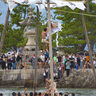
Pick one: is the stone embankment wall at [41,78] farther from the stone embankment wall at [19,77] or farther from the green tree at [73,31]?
the green tree at [73,31]

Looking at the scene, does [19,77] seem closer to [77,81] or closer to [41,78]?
[41,78]

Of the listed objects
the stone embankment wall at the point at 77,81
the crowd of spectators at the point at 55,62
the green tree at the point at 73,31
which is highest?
the green tree at the point at 73,31

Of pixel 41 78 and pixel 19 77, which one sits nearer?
pixel 41 78

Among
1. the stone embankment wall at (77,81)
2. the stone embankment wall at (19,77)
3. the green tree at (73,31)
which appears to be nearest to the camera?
the stone embankment wall at (77,81)

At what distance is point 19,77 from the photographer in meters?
40.4

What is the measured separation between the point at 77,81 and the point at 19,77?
492 centimetres

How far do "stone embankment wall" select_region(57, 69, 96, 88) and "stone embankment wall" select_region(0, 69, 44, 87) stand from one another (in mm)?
1937

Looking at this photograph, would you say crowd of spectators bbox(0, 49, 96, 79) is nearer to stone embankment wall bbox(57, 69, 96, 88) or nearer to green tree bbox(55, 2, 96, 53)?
stone embankment wall bbox(57, 69, 96, 88)

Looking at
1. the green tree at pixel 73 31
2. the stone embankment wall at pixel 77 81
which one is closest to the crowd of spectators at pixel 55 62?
the stone embankment wall at pixel 77 81

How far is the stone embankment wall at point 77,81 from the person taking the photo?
39.4 meters

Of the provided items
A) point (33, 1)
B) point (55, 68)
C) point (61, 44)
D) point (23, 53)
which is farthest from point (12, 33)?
point (33, 1)


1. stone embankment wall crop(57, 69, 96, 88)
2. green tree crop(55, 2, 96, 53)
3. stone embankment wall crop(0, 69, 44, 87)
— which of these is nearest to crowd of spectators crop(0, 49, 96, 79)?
stone embankment wall crop(0, 69, 44, 87)

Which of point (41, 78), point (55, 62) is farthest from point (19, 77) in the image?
point (55, 62)

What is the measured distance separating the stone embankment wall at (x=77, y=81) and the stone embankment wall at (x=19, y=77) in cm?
194
